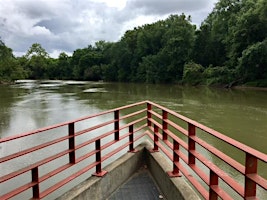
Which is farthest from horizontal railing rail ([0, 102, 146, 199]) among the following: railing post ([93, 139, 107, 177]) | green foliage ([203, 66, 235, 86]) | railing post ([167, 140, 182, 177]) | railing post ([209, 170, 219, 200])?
green foliage ([203, 66, 235, 86])

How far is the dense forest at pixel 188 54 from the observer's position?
2994 centimetres

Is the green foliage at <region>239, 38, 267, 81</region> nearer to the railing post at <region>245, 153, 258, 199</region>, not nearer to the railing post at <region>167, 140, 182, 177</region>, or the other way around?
the railing post at <region>167, 140, 182, 177</region>

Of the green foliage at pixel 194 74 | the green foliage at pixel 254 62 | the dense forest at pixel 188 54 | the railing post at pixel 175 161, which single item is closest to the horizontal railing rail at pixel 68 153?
the railing post at pixel 175 161

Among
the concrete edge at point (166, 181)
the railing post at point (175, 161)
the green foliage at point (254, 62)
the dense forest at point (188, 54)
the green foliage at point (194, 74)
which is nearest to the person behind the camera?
the concrete edge at point (166, 181)

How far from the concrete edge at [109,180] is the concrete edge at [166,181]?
223mm

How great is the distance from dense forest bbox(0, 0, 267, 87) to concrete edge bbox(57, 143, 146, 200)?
2544 centimetres

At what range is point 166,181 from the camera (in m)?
3.78

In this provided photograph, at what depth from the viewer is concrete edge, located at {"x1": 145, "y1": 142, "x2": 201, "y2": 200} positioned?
10.3ft

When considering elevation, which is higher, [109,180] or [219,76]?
[219,76]

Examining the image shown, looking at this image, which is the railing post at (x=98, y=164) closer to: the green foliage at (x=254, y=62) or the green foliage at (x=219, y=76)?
the green foliage at (x=254, y=62)

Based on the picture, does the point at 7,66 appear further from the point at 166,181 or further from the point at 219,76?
the point at 166,181

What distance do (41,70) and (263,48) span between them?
66.7 metres

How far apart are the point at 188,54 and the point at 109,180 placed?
136 feet

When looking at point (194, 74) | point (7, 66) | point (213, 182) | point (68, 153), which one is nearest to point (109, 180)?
point (68, 153)
